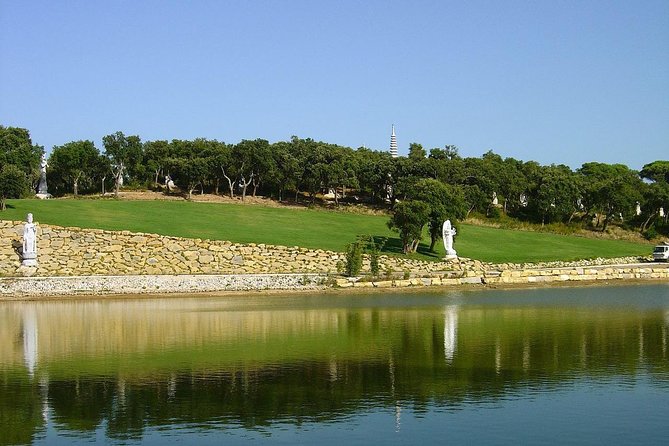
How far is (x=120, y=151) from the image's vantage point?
104 m

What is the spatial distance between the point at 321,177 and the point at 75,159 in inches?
1100

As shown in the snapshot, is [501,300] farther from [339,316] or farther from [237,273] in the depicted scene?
[237,273]

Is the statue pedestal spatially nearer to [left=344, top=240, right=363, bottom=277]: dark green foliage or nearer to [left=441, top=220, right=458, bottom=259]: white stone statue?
[left=344, top=240, right=363, bottom=277]: dark green foliage

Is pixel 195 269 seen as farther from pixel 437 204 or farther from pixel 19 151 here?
pixel 19 151

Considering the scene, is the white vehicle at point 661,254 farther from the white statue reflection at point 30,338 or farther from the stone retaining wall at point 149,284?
the white statue reflection at point 30,338

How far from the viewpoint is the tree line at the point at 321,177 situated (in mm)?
101938

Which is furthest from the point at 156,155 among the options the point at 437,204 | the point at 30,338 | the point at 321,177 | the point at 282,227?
the point at 30,338

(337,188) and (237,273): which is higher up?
(337,188)

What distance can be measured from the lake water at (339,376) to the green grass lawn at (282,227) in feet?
89.5

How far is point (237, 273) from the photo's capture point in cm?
6066

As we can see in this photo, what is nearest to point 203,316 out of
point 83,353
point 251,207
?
point 83,353

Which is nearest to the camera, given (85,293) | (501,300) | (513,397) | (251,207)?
(513,397)

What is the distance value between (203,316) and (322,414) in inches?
863

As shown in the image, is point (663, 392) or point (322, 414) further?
point (663, 392)
